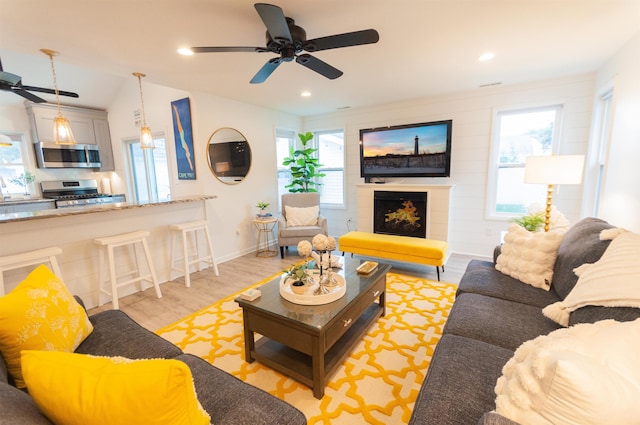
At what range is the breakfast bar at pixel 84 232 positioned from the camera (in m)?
2.35

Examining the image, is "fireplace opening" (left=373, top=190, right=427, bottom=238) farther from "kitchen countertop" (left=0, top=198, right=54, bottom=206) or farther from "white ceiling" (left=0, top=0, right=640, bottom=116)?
"kitchen countertop" (left=0, top=198, right=54, bottom=206)

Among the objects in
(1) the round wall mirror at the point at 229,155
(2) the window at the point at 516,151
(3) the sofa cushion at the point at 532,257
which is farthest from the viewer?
(1) the round wall mirror at the point at 229,155

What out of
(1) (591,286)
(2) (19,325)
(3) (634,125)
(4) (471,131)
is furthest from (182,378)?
(4) (471,131)

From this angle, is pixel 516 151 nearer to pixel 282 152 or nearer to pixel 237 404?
pixel 282 152

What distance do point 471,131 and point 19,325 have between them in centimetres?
484

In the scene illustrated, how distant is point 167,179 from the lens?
4.70m

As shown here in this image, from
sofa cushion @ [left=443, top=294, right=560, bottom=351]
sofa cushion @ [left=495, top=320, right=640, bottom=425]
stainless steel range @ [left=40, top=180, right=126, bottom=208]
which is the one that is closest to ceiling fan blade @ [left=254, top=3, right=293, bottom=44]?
sofa cushion @ [left=495, top=320, right=640, bottom=425]

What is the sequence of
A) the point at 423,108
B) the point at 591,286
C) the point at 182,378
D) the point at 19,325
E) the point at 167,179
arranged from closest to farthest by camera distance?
the point at 182,378 → the point at 19,325 → the point at 591,286 → the point at 423,108 → the point at 167,179

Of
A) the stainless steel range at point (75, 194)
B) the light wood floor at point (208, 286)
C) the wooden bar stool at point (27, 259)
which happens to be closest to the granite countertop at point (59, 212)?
the wooden bar stool at point (27, 259)

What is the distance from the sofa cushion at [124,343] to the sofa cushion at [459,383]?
120cm

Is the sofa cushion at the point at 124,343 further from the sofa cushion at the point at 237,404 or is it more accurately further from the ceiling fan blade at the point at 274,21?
the ceiling fan blade at the point at 274,21

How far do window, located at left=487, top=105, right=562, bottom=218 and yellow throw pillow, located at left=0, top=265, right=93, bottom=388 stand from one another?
4.65m

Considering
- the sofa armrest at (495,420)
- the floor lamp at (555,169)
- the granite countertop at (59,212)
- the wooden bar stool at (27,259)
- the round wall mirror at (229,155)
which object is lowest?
the sofa armrest at (495,420)

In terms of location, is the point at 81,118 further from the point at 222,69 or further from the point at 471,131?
the point at 471,131
